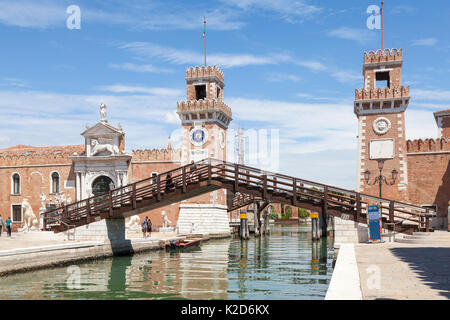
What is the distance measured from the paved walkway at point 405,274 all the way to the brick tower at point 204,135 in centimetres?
2562

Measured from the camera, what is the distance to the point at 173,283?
1514 centimetres

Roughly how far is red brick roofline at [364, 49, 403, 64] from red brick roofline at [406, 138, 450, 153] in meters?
6.18

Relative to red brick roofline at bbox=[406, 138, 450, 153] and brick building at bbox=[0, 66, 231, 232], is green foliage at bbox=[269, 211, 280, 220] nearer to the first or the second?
brick building at bbox=[0, 66, 231, 232]

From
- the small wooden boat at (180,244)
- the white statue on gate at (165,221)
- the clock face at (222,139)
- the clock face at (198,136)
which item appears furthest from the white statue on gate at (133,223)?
the clock face at (222,139)

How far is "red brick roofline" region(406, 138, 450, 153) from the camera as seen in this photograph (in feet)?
116

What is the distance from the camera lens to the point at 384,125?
34.9 meters

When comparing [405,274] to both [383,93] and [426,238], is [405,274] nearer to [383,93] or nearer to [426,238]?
[426,238]

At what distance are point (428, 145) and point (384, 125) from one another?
146 inches

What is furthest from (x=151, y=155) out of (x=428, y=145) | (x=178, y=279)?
(x=178, y=279)

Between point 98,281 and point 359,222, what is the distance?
406 inches

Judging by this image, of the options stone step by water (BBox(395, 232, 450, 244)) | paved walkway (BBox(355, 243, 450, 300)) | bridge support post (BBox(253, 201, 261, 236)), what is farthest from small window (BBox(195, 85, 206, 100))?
paved walkway (BBox(355, 243, 450, 300))

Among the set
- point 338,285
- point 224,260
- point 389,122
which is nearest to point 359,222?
point 224,260

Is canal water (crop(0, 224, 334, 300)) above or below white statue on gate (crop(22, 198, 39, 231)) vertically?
below
